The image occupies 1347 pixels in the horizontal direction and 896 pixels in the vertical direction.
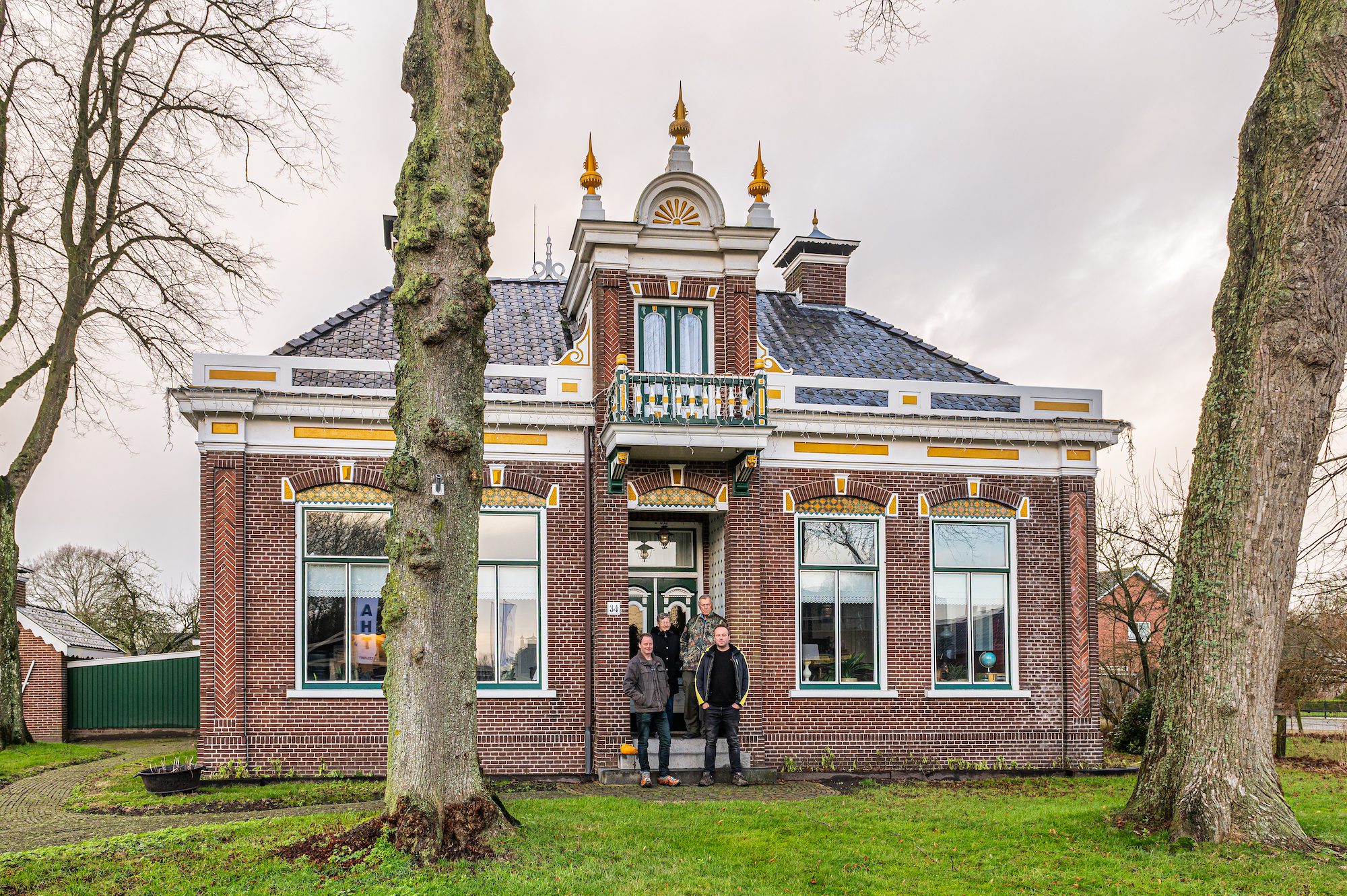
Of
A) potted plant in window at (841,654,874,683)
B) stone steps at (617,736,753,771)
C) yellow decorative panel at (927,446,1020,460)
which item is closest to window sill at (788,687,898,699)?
potted plant in window at (841,654,874,683)

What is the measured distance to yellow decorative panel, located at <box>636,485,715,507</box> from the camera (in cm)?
1470

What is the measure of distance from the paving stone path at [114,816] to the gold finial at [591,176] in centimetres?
Result: 784

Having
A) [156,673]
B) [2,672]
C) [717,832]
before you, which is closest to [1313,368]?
[717,832]

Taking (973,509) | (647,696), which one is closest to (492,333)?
(647,696)

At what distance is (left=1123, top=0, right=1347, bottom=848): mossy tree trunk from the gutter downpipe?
7.16 meters

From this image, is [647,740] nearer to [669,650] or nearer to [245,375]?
[669,650]

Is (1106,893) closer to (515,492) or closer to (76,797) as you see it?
(515,492)

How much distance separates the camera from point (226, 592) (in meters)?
13.7

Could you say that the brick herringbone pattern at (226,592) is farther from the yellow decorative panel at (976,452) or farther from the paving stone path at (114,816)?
the yellow decorative panel at (976,452)

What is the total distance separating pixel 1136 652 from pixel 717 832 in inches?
552

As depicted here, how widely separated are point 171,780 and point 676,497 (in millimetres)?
6916

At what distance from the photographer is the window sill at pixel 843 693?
14.7 m

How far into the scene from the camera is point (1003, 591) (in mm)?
15734

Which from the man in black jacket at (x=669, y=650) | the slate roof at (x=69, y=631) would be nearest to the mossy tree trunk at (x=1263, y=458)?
the man in black jacket at (x=669, y=650)
